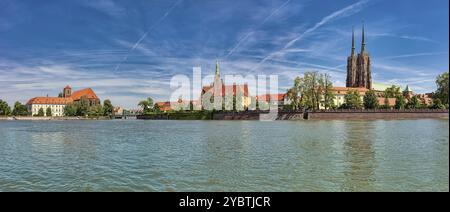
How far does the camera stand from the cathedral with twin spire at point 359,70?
454 feet

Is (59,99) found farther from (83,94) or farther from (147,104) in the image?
(147,104)

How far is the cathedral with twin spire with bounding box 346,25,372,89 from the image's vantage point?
138 meters

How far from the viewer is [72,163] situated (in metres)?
15.6

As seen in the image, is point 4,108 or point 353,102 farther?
point 4,108

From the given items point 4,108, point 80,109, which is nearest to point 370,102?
point 80,109

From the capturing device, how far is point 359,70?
463 ft

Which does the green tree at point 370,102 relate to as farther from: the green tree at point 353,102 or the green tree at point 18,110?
the green tree at point 18,110

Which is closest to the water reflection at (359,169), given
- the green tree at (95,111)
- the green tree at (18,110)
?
the green tree at (95,111)

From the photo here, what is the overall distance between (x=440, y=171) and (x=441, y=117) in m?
66.5

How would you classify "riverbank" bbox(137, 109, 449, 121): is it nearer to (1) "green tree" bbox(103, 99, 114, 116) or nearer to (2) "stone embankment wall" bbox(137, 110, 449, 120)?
(2) "stone embankment wall" bbox(137, 110, 449, 120)

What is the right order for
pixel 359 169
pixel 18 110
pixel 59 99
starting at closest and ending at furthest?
1. pixel 359 169
2. pixel 18 110
3. pixel 59 99
